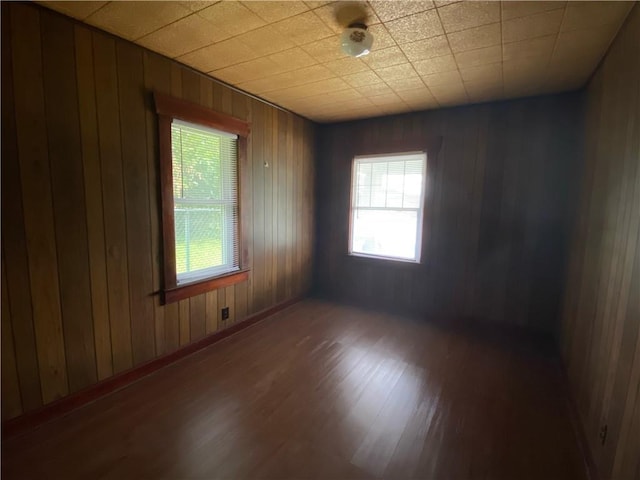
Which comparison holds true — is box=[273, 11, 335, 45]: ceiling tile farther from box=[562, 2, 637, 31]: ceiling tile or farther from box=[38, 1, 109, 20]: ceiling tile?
box=[562, 2, 637, 31]: ceiling tile

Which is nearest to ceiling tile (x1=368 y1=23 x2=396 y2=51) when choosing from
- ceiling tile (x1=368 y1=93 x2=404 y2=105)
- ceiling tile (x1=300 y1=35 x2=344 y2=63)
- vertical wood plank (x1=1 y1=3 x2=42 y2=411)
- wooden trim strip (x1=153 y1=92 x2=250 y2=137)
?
ceiling tile (x1=300 y1=35 x2=344 y2=63)

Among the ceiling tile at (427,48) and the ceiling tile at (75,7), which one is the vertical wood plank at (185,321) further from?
the ceiling tile at (427,48)

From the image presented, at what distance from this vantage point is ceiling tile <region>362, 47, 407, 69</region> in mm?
2107

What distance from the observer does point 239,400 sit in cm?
205

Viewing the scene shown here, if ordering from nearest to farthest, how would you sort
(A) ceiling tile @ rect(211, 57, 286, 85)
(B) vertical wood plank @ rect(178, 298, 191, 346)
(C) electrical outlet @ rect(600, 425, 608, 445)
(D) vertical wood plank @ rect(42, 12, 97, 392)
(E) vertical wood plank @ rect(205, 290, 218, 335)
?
(C) electrical outlet @ rect(600, 425, 608, 445)
(D) vertical wood plank @ rect(42, 12, 97, 392)
(A) ceiling tile @ rect(211, 57, 286, 85)
(B) vertical wood plank @ rect(178, 298, 191, 346)
(E) vertical wood plank @ rect(205, 290, 218, 335)

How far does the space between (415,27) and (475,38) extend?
0.43 m

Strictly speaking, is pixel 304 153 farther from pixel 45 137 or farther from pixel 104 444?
pixel 104 444

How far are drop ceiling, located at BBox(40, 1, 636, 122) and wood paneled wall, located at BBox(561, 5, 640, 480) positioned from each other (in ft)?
0.99

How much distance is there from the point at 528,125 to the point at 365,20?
7.15 ft

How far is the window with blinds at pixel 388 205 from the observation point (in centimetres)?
360

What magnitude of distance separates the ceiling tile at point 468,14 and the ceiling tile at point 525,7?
43 mm

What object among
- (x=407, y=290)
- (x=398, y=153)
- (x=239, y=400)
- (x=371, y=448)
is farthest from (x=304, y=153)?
(x=371, y=448)

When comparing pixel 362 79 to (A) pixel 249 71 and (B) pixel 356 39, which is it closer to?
(B) pixel 356 39

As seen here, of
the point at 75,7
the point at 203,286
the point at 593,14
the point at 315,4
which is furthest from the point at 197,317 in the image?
the point at 593,14
